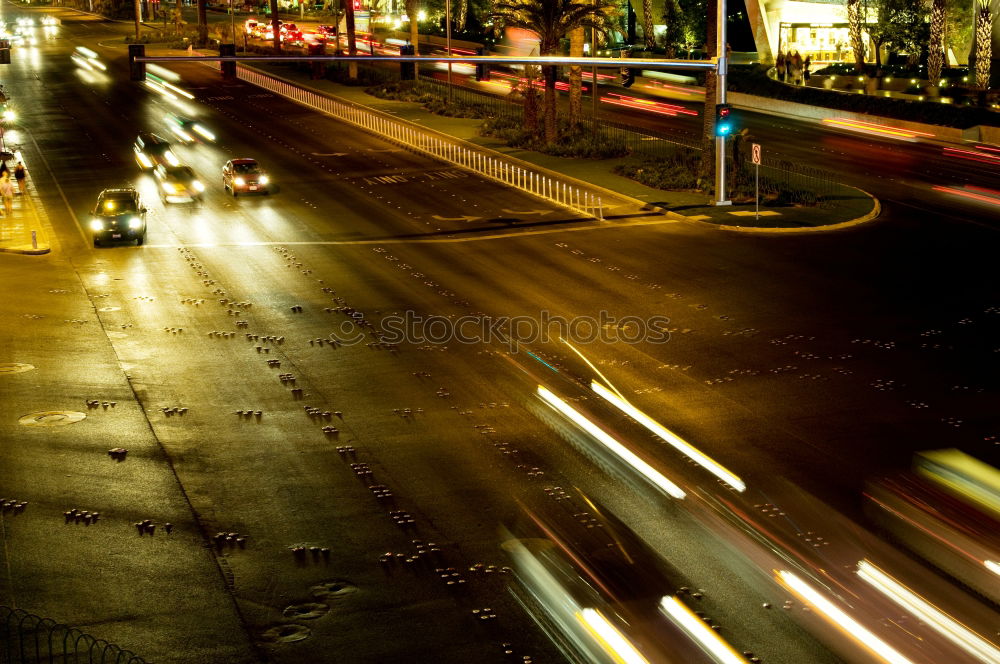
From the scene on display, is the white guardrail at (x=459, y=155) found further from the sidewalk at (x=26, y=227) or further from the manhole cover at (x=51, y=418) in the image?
the manhole cover at (x=51, y=418)

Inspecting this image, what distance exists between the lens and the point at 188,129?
6469 centimetres

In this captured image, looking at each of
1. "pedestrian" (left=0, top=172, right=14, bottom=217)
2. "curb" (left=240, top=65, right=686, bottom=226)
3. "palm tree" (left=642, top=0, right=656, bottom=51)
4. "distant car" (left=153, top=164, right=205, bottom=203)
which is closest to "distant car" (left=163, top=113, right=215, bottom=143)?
"curb" (left=240, top=65, right=686, bottom=226)

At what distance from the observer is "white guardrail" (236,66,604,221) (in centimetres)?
4412

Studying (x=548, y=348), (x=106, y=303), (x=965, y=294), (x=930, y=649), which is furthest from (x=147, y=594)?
(x=965, y=294)

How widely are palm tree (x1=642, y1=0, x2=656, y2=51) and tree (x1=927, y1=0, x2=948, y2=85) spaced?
106ft

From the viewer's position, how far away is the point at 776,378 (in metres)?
22.9

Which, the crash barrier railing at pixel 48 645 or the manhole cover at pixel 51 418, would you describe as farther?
the manhole cover at pixel 51 418

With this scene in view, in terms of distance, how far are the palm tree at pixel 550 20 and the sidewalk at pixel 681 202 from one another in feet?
8.80

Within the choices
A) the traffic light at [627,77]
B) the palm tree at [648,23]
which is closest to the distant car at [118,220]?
the traffic light at [627,77]

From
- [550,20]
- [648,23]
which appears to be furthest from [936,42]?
[648,23]

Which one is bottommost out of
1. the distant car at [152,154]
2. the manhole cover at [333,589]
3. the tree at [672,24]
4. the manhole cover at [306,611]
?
the manhole cover at [306,611]

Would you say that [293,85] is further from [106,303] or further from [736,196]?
[106,303]

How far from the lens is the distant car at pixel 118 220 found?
36969mm

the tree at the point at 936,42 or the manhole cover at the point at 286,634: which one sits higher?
the tree at the point at 936,42
